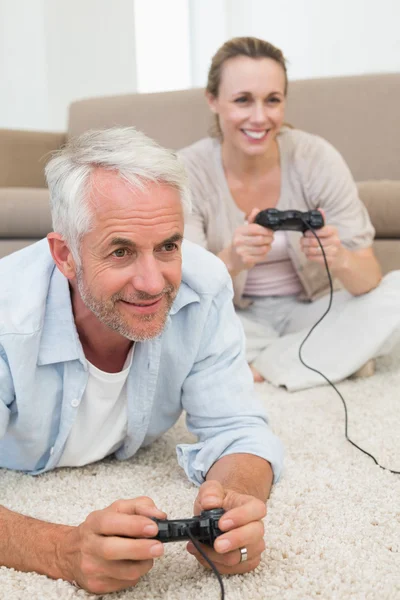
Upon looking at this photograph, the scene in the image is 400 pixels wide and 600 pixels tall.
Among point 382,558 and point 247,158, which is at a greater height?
point 247,158

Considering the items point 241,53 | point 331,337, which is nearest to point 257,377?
point 331,337

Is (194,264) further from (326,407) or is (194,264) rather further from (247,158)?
(247,158)

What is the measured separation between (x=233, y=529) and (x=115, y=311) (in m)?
0.34

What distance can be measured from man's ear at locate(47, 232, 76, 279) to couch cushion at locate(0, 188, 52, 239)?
128cm

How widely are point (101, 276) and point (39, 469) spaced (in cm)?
45

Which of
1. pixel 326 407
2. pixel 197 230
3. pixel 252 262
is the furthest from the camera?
pixel 197 230

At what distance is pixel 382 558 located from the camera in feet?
3.05

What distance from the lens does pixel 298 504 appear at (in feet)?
3.64

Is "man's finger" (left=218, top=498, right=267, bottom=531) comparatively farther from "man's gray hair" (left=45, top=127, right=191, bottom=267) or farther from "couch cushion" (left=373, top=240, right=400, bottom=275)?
"couch cushion" (left=373, top=240, right=400, bottom=275)

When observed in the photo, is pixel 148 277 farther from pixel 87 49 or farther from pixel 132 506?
pixel 87 49

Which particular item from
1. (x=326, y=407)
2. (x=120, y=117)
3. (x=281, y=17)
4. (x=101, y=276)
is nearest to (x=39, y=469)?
(x=101, y=276)

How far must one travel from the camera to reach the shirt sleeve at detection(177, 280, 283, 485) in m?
1.13

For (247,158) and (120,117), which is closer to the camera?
(247,158)

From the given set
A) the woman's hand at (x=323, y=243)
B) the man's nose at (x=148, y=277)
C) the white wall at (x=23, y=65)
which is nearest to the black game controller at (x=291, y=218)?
the woman's hand at (x=323, y=243)
